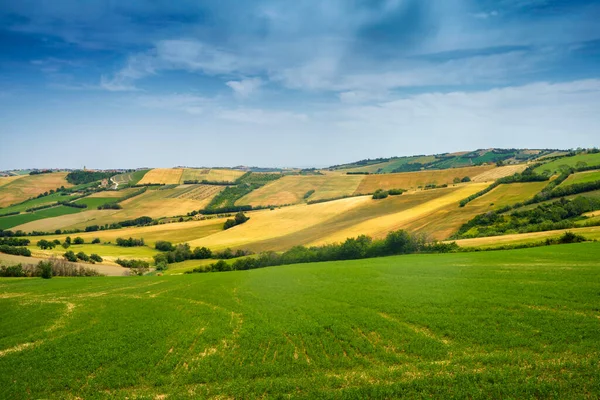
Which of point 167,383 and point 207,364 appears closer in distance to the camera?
point 167,383

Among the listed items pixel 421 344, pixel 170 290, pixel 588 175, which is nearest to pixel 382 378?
pixel 421 344

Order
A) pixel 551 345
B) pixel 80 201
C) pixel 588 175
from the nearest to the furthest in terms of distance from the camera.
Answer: pixel 551 345
pixel 588 175
pixel 80 201

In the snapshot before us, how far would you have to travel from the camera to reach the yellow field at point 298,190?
160 m

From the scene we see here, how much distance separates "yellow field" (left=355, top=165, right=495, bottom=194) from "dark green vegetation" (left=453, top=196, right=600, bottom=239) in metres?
65.4

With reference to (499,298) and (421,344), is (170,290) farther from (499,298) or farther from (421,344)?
(499,298)

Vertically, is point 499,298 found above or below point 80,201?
below

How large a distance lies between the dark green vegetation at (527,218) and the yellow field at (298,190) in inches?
2983

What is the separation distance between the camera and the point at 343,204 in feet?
406

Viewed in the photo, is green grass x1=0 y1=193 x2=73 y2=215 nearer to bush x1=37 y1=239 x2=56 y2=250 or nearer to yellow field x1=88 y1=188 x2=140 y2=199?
yellow field x1=88 y1=188 x2=140 y2=199

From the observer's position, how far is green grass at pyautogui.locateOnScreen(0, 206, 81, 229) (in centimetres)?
12938

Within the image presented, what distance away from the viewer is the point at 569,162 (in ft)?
442

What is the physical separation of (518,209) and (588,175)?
34209 millimetres

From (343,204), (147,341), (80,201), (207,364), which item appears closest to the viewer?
(207,364)

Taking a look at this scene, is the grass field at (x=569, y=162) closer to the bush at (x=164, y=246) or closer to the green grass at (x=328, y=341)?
the green grass at (x=328, y=341)
